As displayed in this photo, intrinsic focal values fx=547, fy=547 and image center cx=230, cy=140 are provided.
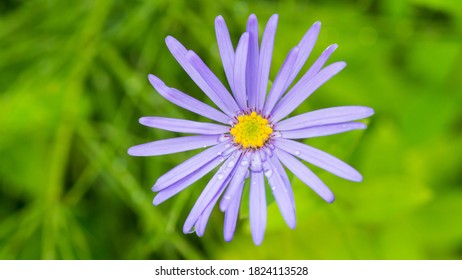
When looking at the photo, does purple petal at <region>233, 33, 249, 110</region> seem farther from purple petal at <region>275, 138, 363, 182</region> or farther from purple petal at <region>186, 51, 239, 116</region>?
purple petal at <region>275, 138, 363, 182</region>

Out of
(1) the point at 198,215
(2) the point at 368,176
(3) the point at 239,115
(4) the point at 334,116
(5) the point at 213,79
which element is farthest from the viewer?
(2) the point at 368,176

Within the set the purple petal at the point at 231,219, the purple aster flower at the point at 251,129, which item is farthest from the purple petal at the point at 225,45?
the purple petal at the point at 231,219

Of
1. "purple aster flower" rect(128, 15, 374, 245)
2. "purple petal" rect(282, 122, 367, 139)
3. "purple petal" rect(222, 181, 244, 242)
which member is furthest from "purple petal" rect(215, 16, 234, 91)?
"purple petal" rect(222, 181, 244, 242)

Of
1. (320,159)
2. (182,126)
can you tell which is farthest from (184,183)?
(320,159)

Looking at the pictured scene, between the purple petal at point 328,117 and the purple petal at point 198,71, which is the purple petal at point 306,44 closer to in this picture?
the purple petal at point 328,117

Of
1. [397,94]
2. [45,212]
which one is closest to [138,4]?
[45,212]

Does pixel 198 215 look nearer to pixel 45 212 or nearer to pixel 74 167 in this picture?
pixel 45 212

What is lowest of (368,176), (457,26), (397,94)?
(368,176)
